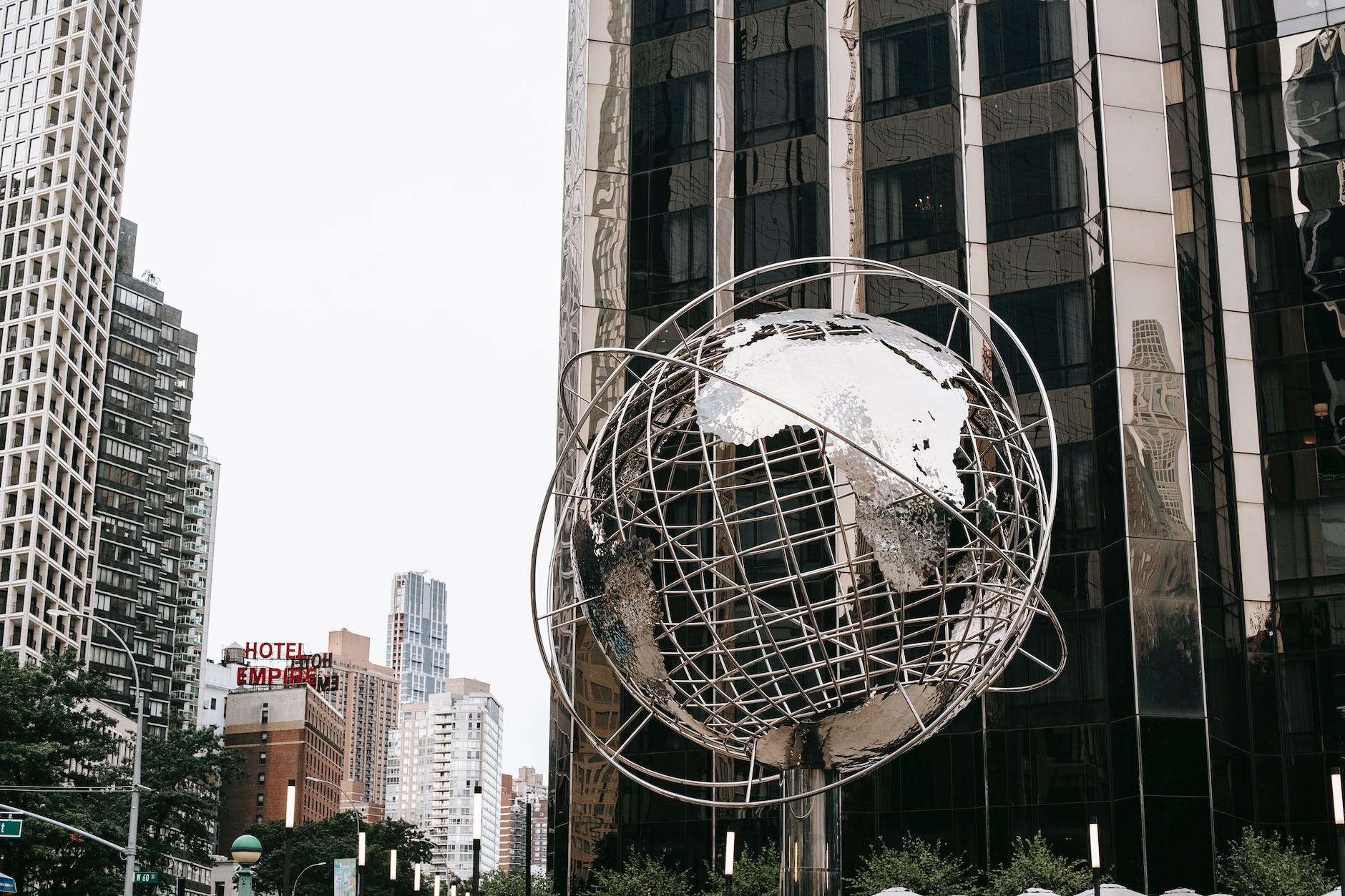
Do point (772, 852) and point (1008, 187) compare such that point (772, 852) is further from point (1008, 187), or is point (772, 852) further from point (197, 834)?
point (197, 834)

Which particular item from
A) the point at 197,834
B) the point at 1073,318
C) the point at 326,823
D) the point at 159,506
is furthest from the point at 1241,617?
the point at 159,506

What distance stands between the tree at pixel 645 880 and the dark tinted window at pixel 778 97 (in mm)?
20559

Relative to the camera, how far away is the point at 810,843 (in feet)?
44.8

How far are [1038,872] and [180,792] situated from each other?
38969 millimetres

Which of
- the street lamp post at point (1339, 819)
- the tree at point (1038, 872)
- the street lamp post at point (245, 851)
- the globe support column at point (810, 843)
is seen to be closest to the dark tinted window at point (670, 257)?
the tree at point (1038, 872)

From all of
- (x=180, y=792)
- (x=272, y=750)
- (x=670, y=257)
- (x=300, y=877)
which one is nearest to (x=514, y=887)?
(x=670, y=257)

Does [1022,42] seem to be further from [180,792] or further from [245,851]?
[180,792]

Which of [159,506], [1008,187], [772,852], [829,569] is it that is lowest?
[772,852]

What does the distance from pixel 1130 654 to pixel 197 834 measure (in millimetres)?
41768

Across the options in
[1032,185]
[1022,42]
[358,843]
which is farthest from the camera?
[1022,42]

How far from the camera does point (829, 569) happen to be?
512 inches

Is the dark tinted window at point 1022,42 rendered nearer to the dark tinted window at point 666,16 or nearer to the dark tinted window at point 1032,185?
the dark tinted window at point 1032,185

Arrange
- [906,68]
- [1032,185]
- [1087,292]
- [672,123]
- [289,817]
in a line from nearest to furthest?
[289,817] < [1087,292] < [1032,185] < [906,68] < [672,123]

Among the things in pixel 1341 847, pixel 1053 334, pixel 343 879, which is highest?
pixel 1053 334
